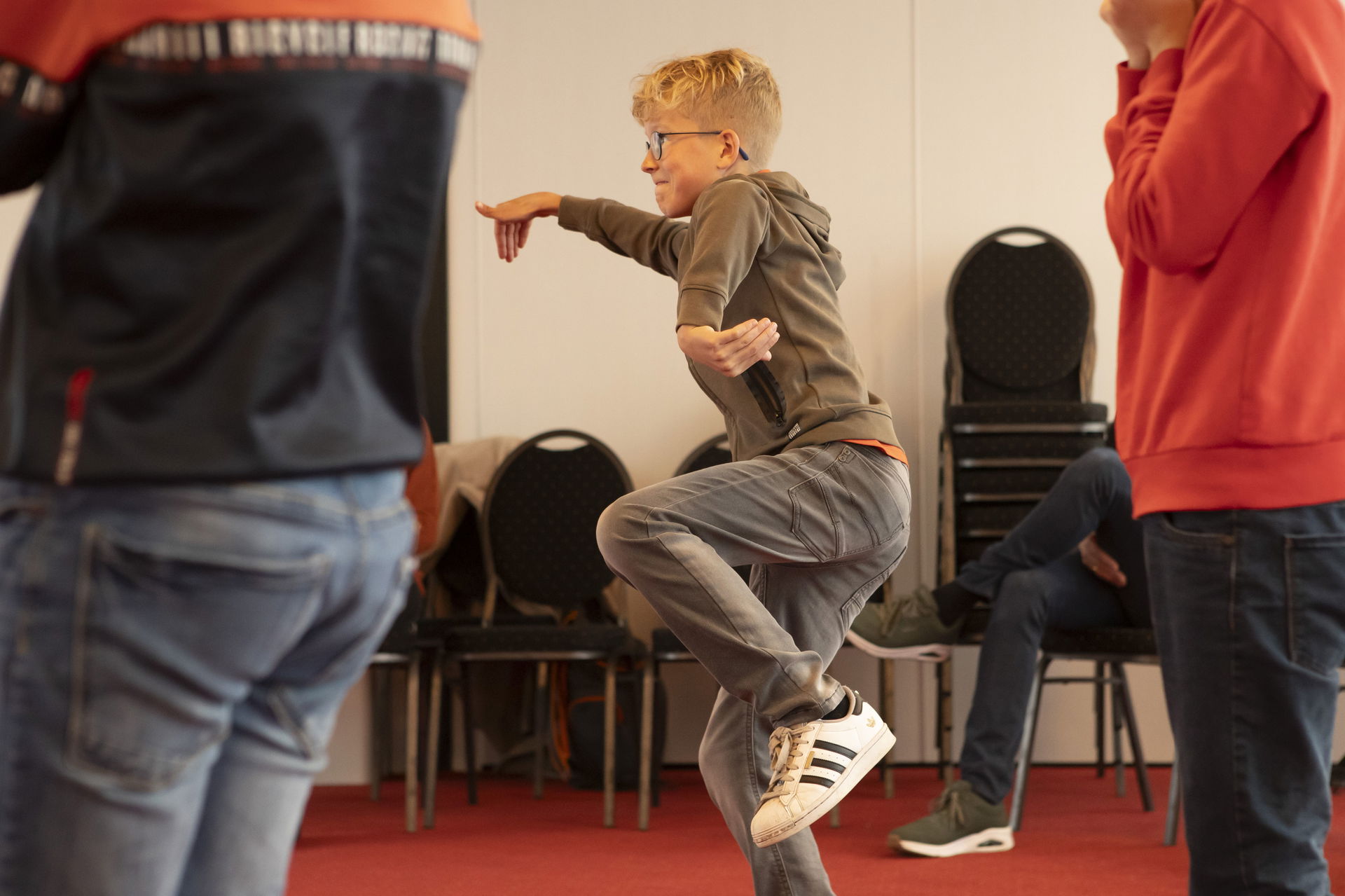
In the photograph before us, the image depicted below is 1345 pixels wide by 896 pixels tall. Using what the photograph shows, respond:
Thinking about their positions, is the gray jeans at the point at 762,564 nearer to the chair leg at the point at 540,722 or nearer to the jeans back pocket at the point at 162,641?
the jeans back pocket at the point at 162,641

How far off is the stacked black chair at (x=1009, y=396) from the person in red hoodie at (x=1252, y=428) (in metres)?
3.18

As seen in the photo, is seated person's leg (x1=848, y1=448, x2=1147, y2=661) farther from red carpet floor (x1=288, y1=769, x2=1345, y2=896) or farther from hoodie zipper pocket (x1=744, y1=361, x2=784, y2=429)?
hoodie zipper pocket (x1=744, y1=361, x2=784, y2=429)

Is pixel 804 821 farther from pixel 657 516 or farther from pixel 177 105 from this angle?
pixel 177 105

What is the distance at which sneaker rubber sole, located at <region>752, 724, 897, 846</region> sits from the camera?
5.95 ft

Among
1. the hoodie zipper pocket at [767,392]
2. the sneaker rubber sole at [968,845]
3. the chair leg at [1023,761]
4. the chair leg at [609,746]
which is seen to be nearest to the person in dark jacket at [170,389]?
the hoodie zipper pocket at [767,392]

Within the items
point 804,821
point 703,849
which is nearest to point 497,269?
point 703,849

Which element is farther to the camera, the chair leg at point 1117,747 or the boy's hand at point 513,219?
the chair leg at point 1117,747

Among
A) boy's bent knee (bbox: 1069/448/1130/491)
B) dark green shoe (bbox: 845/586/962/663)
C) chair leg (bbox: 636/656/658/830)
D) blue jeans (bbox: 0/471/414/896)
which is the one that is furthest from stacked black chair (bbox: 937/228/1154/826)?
blue jeans (bbox: 0/471/414/896)

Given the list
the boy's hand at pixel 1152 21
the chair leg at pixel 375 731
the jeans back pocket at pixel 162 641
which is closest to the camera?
the jeans back pocket at pixel 162 641

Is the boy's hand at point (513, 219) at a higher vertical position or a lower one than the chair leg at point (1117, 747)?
higher

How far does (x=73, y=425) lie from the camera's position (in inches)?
33.3

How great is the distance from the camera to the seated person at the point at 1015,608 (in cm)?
364

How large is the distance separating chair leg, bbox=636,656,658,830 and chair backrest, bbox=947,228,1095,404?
156cm

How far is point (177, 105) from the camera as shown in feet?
2.90
